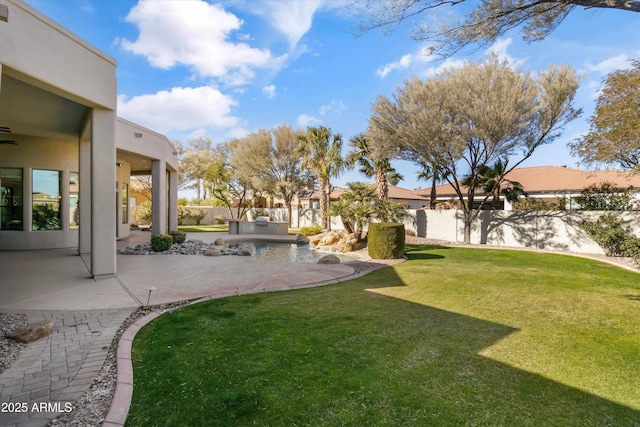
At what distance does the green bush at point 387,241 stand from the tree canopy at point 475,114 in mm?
6101

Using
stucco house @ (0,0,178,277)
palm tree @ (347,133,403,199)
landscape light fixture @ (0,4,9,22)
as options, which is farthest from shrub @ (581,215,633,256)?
landscape light fixture @ (0,4,9,22)

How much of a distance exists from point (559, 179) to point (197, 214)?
30882 millimetres

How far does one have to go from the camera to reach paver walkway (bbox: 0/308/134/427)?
2.73 metres

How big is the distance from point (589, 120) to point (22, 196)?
2181cm

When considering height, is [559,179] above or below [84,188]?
above

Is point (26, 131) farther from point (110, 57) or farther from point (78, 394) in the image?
point (78, 394)

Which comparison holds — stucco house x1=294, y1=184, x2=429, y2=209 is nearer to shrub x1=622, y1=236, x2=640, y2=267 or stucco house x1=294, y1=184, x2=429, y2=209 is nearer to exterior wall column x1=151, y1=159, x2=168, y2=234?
exterior wall column x1=151, y1=159, x2=168, y2=234

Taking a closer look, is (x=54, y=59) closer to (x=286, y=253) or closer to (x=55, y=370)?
(x=55, y=370)

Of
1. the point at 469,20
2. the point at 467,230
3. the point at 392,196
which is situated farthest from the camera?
the point at 392,196

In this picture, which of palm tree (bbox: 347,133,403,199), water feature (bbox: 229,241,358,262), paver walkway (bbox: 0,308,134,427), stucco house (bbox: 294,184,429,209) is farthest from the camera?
stucco house (bbox: 294,184,429,209)

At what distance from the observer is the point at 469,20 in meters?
5.64

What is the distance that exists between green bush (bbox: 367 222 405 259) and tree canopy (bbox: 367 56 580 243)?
6.10m

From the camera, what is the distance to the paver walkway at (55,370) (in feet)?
8.97

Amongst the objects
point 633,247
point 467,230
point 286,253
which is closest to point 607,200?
point 633,247
